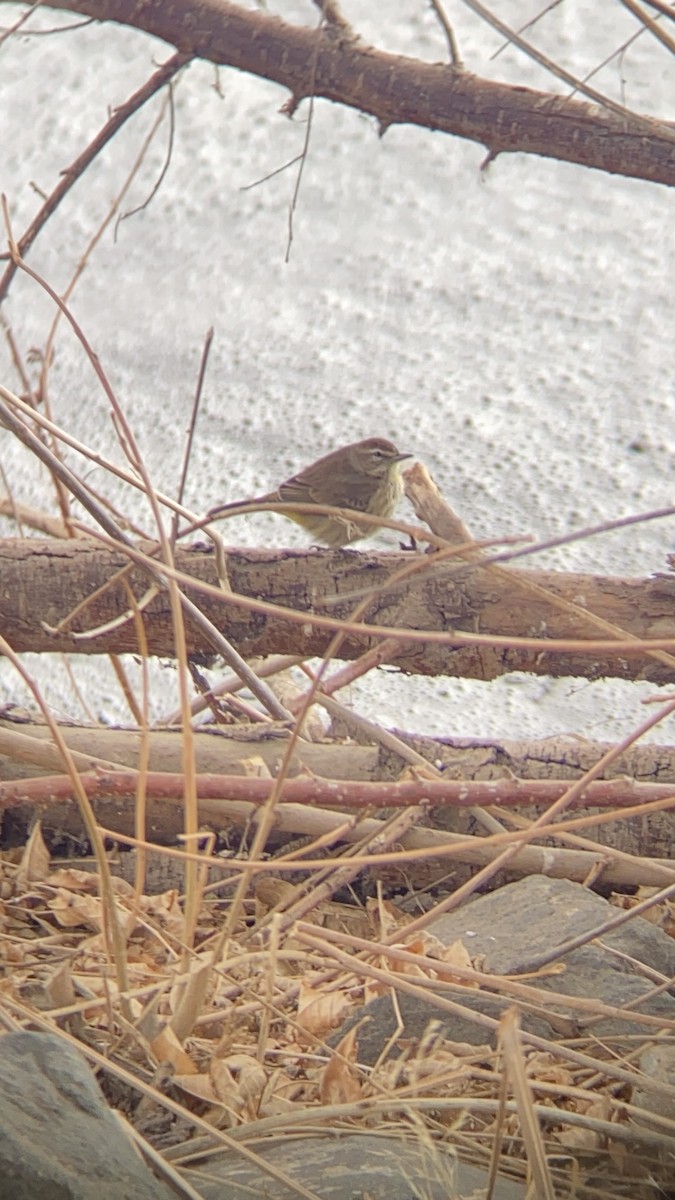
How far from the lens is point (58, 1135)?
119 cm

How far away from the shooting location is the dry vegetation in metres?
1.36

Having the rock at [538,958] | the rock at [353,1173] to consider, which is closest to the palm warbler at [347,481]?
the rock at [538,958]

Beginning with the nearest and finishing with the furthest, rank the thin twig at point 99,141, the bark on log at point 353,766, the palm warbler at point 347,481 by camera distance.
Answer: the bark on log at point 353,766
the thin twig at point 99,141
the palm warbler at point 347,481

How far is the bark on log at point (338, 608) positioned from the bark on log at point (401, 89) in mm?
833

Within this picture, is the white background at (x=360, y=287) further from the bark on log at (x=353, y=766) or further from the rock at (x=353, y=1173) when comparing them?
the rock at (x=353, y=1173)

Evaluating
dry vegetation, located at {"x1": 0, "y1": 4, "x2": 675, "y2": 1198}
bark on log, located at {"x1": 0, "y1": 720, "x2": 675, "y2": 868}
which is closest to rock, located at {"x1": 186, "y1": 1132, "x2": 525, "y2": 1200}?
dry vegetation, located at {"x1": 0, "y1": 4, "x2": 675, "y2": 1198}

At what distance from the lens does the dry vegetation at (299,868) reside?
4.47 feet

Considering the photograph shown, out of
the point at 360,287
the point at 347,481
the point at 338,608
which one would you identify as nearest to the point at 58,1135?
the point at 338,608

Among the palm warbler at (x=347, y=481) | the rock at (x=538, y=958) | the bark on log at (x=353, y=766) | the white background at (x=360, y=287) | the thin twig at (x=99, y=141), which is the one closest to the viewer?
the rock at (x=538, y=958)

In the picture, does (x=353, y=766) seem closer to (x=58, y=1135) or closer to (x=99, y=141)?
(x=58, y=1135)

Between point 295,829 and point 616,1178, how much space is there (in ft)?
2.75

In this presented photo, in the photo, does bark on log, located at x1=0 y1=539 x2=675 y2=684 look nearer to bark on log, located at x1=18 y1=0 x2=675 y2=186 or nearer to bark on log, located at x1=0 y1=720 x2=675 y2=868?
bark on log, located at x1=0 y1=720 x2=675 y2=868

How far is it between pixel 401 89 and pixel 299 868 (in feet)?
5.85

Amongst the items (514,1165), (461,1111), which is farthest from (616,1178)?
(461,1111)
